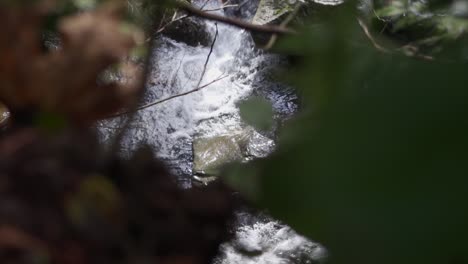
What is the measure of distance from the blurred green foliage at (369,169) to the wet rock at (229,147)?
6.11ft

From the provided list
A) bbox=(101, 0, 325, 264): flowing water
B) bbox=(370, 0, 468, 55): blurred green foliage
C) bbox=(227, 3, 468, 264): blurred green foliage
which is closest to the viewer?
bbox=(227, 3, 468, 264): blurred green foliage

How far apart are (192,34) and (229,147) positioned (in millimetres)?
800

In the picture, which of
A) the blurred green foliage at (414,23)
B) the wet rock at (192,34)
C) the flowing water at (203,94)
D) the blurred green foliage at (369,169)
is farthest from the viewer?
the wet rock at (192,34)

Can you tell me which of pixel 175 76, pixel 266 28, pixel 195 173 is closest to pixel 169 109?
pixel 175 76

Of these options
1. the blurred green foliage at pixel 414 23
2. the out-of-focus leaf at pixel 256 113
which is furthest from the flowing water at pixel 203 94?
the out-of-focus leaf at pixel 256 113

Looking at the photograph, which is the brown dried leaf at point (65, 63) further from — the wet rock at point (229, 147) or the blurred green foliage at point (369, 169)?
the wet rock at point (229, 147)

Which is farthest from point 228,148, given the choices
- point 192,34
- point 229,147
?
point 192,34

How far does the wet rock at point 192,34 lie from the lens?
108 inches

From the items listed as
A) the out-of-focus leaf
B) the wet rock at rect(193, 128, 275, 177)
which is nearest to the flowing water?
the wet rock at rect(193, 128, 275, 177)

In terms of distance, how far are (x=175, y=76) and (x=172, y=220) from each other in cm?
237

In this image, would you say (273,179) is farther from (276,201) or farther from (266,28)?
(266,28)

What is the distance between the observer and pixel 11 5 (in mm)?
273

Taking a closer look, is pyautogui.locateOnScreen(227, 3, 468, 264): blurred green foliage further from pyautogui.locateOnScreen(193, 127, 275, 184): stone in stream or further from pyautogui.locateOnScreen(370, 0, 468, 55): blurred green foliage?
pyautogui.locateOnScreen(193, 127, 275, 184): stone in stream

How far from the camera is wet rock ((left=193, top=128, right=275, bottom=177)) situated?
221 cm
